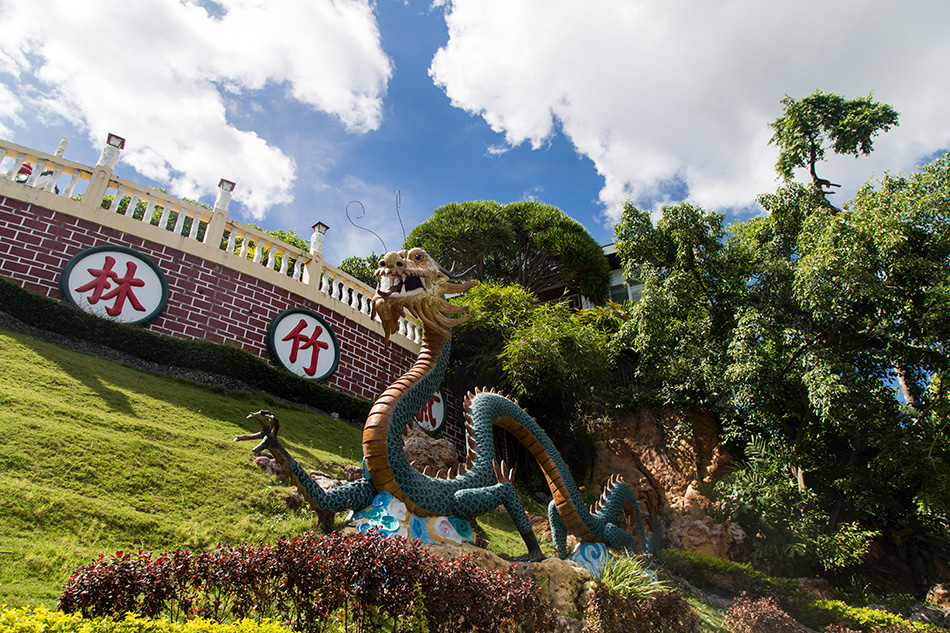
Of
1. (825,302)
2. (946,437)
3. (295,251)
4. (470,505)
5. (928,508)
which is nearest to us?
(470,505)

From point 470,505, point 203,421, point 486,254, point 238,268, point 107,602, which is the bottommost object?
point 107,602

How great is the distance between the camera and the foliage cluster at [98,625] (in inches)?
88.7

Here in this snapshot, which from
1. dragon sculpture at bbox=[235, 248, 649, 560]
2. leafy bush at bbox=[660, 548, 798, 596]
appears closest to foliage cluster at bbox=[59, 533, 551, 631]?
dragon sculpture at bbox=[235, 248, 649, 560]

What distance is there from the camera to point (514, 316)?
42.4 ft

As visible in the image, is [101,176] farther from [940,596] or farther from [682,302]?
[940,596]

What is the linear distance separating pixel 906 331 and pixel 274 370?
1074 cm

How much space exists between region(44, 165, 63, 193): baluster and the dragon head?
6.85m

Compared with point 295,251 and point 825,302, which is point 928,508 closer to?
point 825,302

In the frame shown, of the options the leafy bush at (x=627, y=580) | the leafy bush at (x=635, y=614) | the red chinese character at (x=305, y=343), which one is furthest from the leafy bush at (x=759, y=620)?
the red chinese character at (x=305, y=343)

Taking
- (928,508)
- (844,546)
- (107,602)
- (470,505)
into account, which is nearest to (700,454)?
(844,546)

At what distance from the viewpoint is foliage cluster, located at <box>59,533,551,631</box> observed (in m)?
2.81

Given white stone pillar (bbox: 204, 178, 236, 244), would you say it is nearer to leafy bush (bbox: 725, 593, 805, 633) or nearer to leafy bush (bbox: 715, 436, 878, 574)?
leafy bush (bbox: 725, 593, 805, 633)

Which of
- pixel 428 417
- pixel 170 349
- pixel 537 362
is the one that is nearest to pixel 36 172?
pixel 170 349

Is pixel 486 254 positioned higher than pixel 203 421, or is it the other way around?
pixel 486 254
